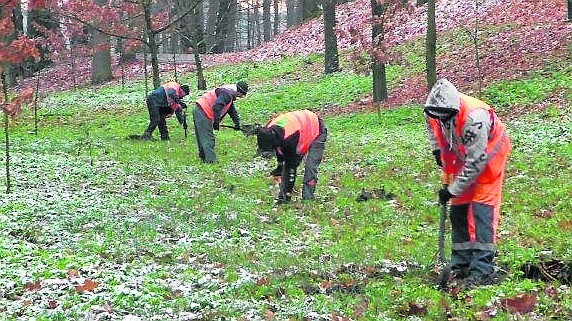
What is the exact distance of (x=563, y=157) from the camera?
1334cm

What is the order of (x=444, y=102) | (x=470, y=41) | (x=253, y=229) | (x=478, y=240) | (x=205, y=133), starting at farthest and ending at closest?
(x=470, y=41)
(x=205, y=133)
(x=253, y=229)
(x=478, y=240)
(x=444, y=102)

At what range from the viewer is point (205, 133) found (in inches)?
638

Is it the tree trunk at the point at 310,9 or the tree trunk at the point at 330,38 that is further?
the tree trunk at the point at 310,9

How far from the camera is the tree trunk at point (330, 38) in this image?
29.5 meters

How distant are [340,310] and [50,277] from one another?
3315 mm

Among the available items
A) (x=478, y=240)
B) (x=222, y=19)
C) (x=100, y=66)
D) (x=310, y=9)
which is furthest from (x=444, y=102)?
(x=222, y=19)

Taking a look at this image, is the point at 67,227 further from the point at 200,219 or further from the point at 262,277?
the point at 262,277

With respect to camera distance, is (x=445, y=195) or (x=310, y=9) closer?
(x=445, y=195)

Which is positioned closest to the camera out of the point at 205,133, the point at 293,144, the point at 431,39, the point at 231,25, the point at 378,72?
the point at 293,144

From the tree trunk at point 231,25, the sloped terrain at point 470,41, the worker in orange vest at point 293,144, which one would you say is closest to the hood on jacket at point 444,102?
the worker in orange vest at point 293,144

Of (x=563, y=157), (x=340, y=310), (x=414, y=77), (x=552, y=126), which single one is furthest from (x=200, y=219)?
(x=414, y=77)

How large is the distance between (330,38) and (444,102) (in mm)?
23427

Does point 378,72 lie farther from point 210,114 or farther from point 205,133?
point 205,133

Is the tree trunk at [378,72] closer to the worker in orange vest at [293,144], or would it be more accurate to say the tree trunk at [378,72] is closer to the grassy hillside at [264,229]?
the grassy hillside at [264,229]
